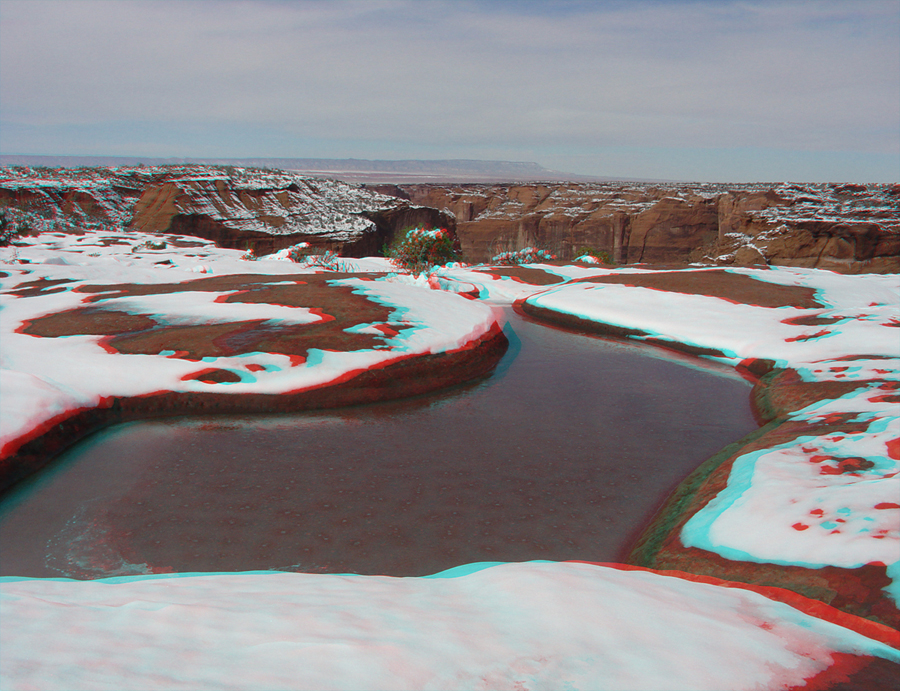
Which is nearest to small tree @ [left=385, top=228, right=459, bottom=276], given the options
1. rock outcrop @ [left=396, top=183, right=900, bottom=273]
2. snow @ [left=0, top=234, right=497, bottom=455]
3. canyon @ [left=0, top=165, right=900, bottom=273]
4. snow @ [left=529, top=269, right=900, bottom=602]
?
snow @ [left=0, top=234, right=497, bottom=455]

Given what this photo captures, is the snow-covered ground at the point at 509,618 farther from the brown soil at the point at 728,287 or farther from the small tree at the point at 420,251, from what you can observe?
the small tree at the point at 420,251

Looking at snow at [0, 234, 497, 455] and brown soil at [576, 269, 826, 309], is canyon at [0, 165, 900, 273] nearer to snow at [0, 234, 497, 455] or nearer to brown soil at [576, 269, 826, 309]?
brown soil at [576, 269, 826, 309]

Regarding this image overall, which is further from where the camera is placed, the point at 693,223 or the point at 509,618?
the point at 693,223

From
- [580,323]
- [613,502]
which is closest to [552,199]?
[580,323]

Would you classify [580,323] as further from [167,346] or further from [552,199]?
[552,199]

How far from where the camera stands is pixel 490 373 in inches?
298

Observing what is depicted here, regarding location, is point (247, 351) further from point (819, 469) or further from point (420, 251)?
point (420, 251)

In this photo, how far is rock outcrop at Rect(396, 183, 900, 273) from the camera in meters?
27.9

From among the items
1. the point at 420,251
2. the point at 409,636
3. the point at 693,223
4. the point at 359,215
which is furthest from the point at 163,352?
the point at 693,223

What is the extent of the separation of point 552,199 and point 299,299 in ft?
134

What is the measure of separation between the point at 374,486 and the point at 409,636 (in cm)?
247

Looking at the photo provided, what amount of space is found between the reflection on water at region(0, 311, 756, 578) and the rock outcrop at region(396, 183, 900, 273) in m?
27.5

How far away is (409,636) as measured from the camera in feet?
6.89

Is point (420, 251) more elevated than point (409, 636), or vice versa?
point (420, 251)
